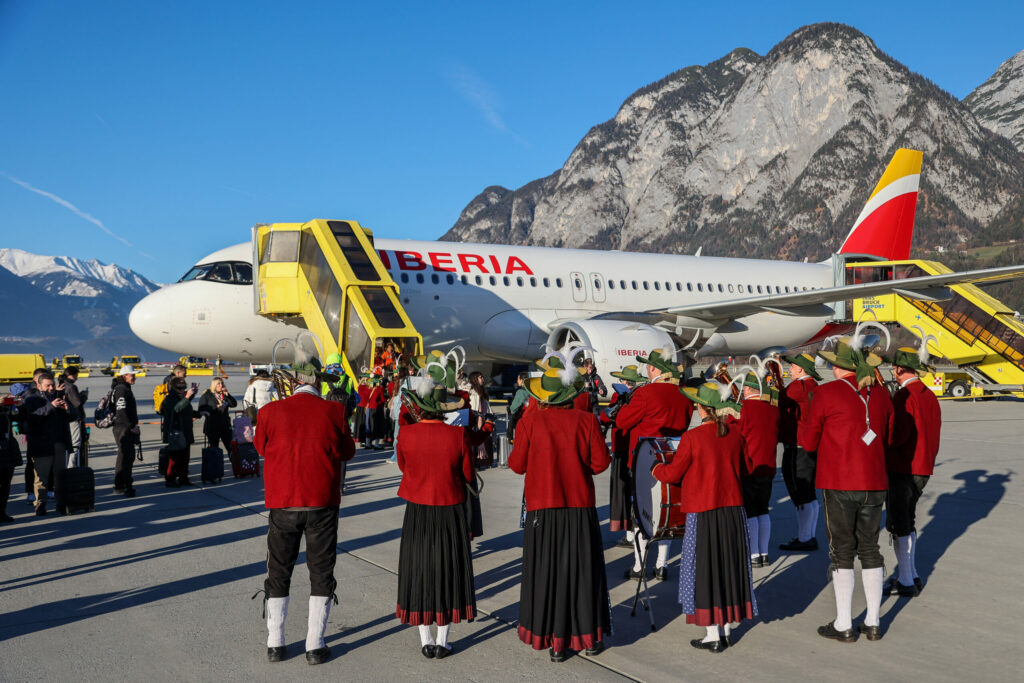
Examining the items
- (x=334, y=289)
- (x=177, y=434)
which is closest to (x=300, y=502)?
(x=177, y=434)

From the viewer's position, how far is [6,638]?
502cm

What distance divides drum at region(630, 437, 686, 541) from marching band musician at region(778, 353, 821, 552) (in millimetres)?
1872

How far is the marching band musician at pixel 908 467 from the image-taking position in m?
5.95

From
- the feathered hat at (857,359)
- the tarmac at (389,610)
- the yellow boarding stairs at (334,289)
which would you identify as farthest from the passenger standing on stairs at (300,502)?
the yellow boarding stairs at (334,289)

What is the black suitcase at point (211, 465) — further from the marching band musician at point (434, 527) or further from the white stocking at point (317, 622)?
the marching band musician at point (434, 527)

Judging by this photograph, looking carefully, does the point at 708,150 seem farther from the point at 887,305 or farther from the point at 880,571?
the point at 880,571

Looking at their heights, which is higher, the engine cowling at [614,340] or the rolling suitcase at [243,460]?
the engine cowling at [614,340]

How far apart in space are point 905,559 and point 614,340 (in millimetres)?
10622

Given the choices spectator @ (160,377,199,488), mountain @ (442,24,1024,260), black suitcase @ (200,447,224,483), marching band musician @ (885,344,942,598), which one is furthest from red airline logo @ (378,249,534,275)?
mountain @ (442,24,1024,260)

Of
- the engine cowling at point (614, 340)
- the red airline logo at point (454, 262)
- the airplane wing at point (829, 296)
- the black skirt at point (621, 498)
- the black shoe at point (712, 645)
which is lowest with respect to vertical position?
the black shoe at point (712, 645)

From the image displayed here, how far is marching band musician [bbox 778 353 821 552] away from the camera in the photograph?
7141mm

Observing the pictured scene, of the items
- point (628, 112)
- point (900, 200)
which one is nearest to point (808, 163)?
point (628, 112)

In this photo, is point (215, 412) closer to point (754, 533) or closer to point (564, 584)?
point (754, 533)

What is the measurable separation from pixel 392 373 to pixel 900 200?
1913 cm
